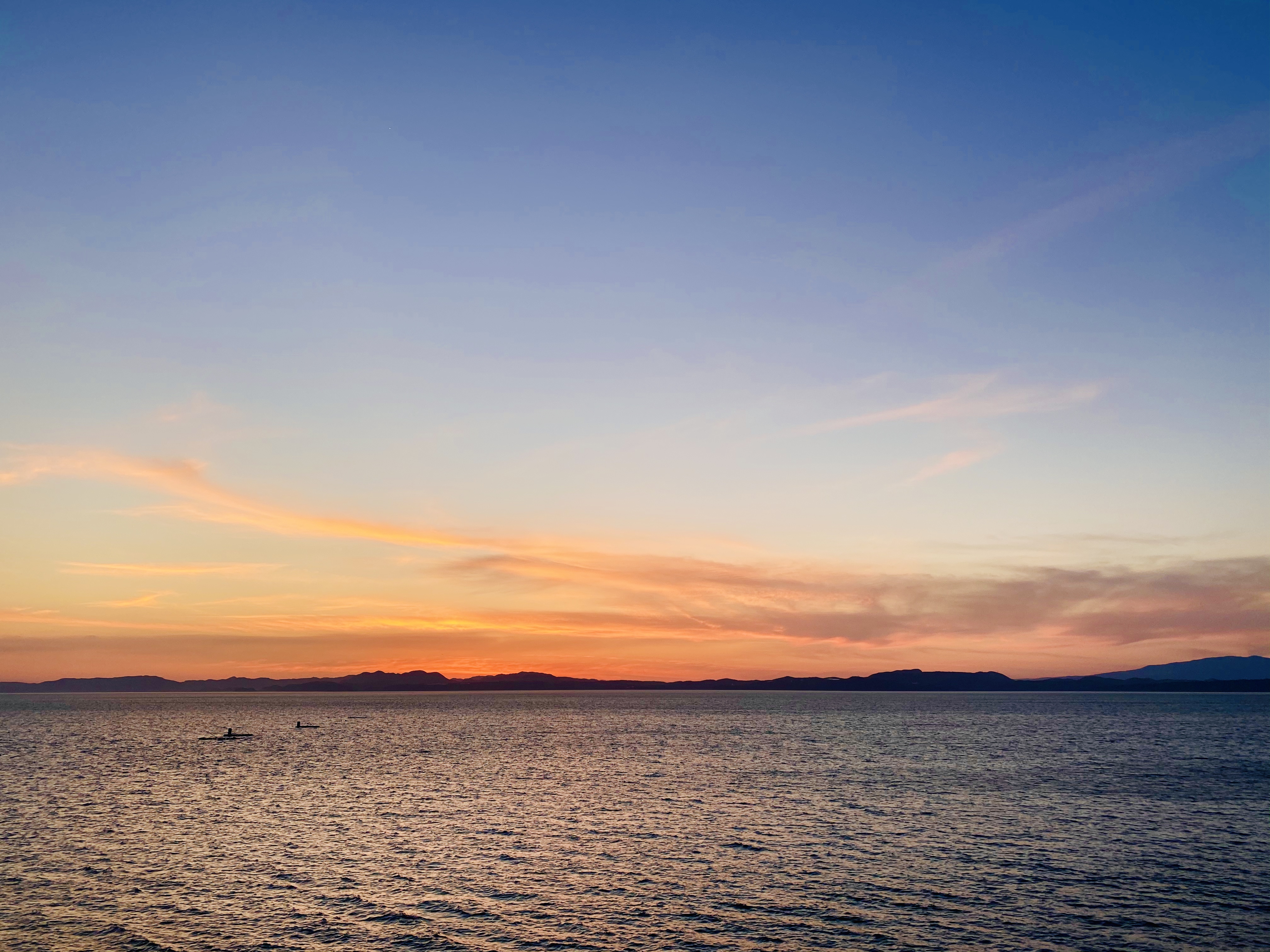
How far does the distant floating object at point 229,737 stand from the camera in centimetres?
16550

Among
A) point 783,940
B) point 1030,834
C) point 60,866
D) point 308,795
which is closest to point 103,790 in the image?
point 308,795

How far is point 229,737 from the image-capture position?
170375 mm

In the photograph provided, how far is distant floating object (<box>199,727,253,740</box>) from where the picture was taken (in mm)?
165500

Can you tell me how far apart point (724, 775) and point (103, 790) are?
63929 mm

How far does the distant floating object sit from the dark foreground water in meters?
55.5

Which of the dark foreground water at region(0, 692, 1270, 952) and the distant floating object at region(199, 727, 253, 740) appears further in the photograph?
the distant floating object at region(199, 727, 253, 740)

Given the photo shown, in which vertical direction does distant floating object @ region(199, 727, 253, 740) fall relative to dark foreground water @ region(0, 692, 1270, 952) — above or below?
below

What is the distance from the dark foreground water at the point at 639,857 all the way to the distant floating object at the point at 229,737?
55.5 metres

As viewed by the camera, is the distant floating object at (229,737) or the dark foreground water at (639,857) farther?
the distant floating object at (229,737)

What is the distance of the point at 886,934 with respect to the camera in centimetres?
3869

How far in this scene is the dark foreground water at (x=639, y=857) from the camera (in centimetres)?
3941

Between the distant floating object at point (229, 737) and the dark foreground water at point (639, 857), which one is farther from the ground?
the dark foreground water at point (639, 857)

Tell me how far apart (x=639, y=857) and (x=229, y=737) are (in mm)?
143044

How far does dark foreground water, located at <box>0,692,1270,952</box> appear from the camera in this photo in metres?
39.4
